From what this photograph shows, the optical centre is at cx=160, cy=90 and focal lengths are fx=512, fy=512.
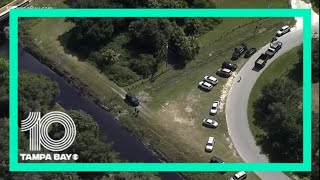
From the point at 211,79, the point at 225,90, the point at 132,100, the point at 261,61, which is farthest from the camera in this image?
the point at 211,79

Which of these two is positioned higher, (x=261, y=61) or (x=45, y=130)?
(x=261, y=61)

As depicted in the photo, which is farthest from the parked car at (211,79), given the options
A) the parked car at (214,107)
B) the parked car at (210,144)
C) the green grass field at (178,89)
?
the parked car at (210,144)

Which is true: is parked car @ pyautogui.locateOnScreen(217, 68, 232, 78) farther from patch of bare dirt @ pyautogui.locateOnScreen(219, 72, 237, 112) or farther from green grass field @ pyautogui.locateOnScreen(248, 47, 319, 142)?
green grass field @ pyautogui.locateOnScreen(248, 47, 319, 142)

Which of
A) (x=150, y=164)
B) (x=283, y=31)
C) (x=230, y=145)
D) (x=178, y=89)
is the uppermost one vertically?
(x=283, y=31)

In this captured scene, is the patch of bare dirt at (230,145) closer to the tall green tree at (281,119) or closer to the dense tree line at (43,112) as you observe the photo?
the tall green tree at (281,119)

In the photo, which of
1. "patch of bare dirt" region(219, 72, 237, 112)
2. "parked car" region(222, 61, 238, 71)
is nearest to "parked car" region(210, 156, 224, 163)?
"patch of bare dirt" region(219, 72, 237, 112)

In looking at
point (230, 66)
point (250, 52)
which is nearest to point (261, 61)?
point (250, 52)

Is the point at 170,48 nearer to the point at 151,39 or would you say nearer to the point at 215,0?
the point at 151,39

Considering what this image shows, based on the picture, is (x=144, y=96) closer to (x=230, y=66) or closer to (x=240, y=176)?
(x=230, y=66)
